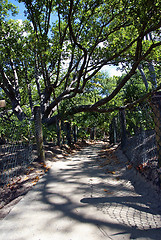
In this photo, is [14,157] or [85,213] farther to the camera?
[14,157]

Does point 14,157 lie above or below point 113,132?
below

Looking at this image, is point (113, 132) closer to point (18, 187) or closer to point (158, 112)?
A: point (18, 187)

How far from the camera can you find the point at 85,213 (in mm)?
2297

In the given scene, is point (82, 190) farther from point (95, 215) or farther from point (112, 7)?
point (112, 7)

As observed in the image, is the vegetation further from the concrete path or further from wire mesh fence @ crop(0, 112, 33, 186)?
the concrete path

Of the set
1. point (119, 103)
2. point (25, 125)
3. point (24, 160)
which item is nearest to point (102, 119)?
point (119, 103)

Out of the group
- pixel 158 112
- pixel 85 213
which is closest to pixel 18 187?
pixel 85 213

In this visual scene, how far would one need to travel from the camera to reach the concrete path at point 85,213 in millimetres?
1870

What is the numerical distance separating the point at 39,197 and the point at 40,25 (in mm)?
9121

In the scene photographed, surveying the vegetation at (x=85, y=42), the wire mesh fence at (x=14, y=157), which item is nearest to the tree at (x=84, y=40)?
the vegetation at (x=85, y=42)

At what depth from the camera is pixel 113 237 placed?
1780mm

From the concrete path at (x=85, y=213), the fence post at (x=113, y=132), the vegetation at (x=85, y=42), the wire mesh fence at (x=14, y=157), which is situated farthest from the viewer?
the fence post at (x=113, y=132)

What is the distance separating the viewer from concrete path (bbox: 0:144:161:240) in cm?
187

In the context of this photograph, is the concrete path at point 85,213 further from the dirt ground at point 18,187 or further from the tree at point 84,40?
the tree at point 84,40
